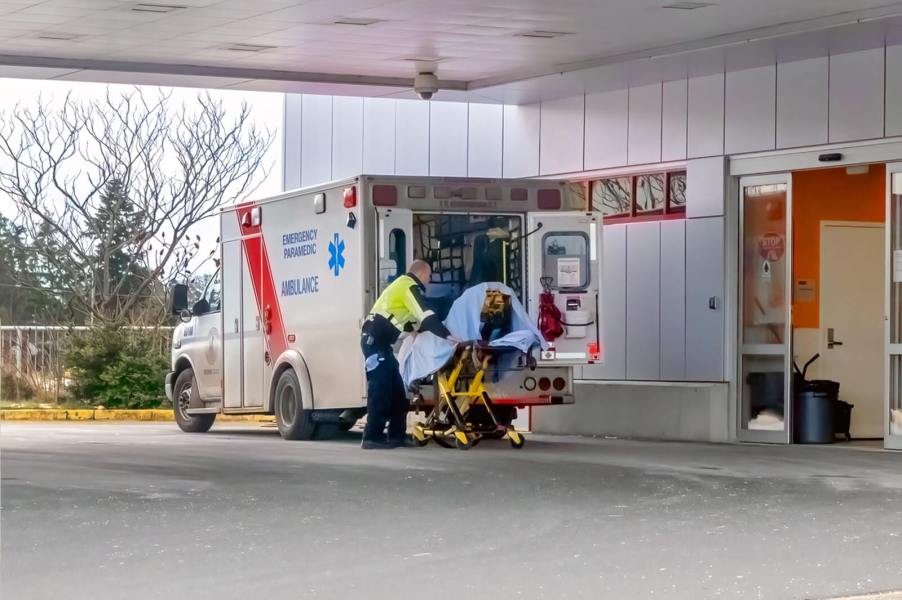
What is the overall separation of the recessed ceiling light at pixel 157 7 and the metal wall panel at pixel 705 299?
642cm

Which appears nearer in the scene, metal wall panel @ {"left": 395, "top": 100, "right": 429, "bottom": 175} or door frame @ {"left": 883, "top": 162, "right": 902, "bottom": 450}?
door frame @ {"left": 883, "top": 162, "right": 902, "bottom": 450}

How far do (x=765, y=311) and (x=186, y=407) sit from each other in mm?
7108

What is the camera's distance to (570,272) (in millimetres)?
16312

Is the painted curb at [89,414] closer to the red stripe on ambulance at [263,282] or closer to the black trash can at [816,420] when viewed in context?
the red stripe on ambulance at [263,282]

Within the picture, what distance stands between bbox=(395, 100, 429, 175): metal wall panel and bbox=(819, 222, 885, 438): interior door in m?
5.69

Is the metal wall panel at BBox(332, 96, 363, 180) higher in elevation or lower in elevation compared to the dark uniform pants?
higher

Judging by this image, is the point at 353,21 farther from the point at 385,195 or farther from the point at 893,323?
the point at 893,323

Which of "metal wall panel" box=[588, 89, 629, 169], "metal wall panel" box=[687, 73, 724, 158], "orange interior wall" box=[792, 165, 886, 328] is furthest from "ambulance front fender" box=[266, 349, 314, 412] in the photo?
"orange interior wall" box=[792, 165, 886, 328]

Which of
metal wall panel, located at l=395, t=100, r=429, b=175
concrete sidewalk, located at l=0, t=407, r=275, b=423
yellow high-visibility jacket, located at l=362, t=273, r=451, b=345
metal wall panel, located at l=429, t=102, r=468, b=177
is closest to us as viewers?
yellow high-visibility jacket, located at l=362, t=273, r=451, b=345

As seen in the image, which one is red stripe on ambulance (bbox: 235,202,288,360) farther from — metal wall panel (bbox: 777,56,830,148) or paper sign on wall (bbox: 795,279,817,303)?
paper sign on wall (bbox: 795,279,817,303)

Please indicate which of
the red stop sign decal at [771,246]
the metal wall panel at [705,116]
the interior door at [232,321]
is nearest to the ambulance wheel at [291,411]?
the interior door at [232,321]

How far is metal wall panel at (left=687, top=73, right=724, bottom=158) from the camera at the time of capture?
57.7 feet

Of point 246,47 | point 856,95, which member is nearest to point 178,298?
point 246,47

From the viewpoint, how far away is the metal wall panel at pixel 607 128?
18.8 m
